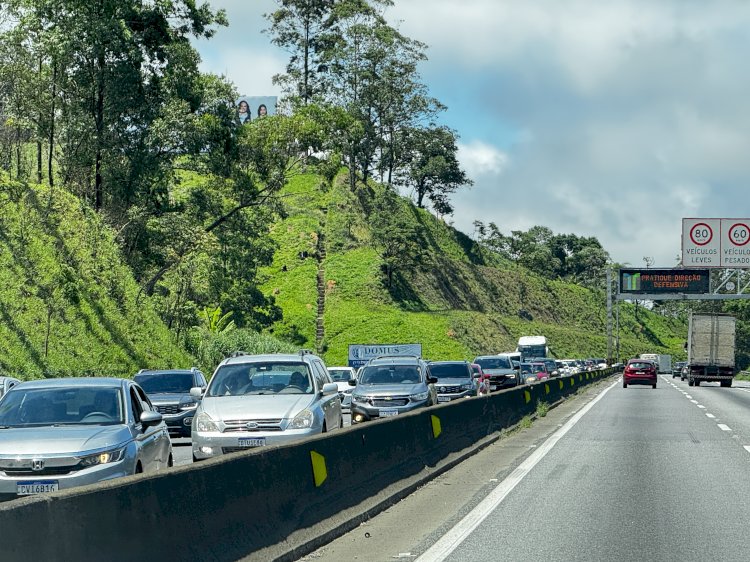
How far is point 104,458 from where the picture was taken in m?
10.4

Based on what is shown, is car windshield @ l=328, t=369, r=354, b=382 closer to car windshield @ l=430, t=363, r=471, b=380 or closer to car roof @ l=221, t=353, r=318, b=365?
car windshield @ l=430, t=363, r=471, b=380

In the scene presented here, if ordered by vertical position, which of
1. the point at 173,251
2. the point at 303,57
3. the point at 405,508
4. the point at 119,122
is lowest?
the point at 405,508

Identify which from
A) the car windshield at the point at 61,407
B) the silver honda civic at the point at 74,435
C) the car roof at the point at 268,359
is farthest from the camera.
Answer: the car roof at the point at 268,359

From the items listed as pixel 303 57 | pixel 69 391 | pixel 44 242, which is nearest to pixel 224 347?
pixel 44 242

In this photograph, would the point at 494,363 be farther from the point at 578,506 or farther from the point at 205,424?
the point at 578,506

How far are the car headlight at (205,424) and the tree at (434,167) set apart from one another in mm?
95198

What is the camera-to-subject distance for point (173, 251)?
4591 centimetres

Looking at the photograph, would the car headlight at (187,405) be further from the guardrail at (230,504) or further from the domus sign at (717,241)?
the domus sign at (717,241)

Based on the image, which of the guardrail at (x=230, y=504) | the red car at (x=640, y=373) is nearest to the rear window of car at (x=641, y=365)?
the red car at (x=640, y=373)

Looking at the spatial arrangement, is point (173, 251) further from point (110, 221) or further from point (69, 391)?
point (69, 391)

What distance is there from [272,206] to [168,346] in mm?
7918

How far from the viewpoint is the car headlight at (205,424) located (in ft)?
49.3

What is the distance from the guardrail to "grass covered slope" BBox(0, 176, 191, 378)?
23.6m

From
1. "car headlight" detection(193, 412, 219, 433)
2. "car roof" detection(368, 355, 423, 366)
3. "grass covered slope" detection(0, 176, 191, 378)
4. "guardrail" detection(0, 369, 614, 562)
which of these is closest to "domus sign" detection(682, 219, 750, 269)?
"grass covered slope" detection(0, 176, 191, 378)
